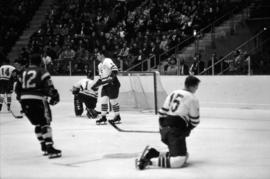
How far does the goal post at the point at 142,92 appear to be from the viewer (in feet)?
47.6

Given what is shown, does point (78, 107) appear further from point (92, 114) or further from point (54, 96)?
point (54, 96)

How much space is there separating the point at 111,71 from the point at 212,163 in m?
5.02

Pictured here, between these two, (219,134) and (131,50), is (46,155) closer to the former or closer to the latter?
(219,134)

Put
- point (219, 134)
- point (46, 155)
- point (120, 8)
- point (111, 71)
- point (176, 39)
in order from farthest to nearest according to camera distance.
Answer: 1. point (120, 8)
2. point (176, 39)
3. point (111, 71)
4. point (219, 134)
5. point (46, 155)

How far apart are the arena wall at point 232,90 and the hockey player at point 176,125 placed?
879cm

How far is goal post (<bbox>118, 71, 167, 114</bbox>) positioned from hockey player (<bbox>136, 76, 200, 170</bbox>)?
7.63m

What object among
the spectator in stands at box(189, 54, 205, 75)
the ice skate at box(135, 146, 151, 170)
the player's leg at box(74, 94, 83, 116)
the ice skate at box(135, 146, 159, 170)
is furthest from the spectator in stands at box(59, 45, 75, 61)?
the ice skate at box(135, 146, 151, 170)

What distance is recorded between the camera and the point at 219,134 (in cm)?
968

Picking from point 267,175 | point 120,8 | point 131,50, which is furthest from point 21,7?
point 267,175

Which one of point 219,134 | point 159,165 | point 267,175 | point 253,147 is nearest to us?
point 267,175

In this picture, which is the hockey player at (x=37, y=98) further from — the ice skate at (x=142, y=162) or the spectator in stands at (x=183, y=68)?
the spectator in stands at (x=183, y=68)

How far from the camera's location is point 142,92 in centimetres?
1506

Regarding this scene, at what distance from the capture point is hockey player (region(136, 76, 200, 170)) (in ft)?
20.6

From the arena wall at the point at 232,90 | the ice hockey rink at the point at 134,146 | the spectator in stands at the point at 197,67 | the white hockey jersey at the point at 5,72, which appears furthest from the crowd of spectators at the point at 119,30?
the ice hockey rink at the point at 134,146
